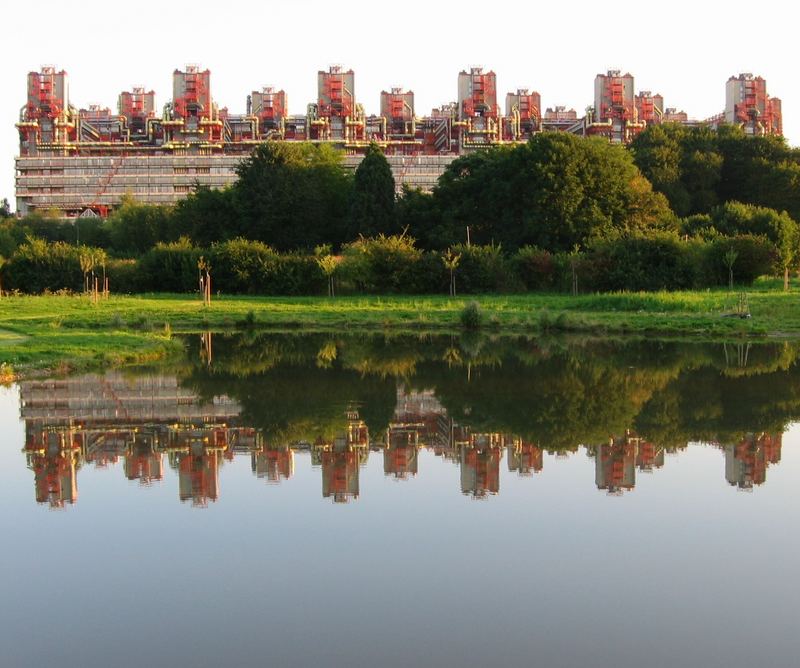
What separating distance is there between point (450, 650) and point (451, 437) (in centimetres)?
617

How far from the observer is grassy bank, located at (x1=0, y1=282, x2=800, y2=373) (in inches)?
851

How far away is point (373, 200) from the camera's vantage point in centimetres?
5294

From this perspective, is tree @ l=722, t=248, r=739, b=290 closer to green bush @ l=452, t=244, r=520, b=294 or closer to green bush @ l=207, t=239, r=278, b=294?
green bush @ l=452, t=244, r=520, b=294

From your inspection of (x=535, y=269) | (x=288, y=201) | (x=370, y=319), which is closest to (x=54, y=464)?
(x=370, y=319)

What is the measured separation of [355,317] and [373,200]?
22.2 m

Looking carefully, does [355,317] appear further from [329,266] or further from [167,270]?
[167,270]

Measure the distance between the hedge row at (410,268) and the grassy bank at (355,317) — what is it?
2.21 m

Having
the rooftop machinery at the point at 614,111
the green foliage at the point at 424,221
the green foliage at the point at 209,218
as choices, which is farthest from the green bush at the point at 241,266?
the rooftop machinery at the point at 614,111

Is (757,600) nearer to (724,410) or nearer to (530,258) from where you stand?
(724,410)

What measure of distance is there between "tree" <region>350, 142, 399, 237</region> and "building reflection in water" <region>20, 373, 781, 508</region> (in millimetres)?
39009

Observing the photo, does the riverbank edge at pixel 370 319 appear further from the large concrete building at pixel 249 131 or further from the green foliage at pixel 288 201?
the large concrete building at pixel 249 131

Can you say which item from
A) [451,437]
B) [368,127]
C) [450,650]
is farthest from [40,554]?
[368,127]

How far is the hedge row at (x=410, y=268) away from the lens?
38.8 metres

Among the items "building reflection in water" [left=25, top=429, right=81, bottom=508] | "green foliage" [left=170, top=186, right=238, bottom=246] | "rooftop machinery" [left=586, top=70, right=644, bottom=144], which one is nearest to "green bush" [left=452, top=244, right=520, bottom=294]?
"green foliage" [left=170, top=186, right=238, bottom=246]
